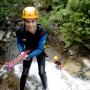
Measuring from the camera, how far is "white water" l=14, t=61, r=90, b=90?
24.1 feet

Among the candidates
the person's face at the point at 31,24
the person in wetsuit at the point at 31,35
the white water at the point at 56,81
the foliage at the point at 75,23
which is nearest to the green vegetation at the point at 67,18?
the foliage at the point at 75,23

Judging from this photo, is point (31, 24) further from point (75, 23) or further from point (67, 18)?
point (67, 18)

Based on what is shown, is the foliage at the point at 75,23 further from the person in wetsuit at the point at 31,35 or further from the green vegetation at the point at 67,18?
the person in wetsuit at the point at 31,35

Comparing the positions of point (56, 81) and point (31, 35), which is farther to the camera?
point (56, 81)

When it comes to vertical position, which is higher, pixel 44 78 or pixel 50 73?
pixel 44 78

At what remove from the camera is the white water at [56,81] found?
7.34 metres

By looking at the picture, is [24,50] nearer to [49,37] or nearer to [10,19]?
[49,37]

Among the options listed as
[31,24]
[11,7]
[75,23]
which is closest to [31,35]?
[31,24]

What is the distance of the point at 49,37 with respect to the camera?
32.7ft

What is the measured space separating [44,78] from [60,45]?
144 inches

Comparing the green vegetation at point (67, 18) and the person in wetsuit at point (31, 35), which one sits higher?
the person in wetsuit at point (31, 35)

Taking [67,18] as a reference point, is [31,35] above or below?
above

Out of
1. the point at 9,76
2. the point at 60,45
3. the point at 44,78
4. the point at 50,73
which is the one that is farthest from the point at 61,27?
the point at 44,78

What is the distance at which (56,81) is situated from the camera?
774cm
